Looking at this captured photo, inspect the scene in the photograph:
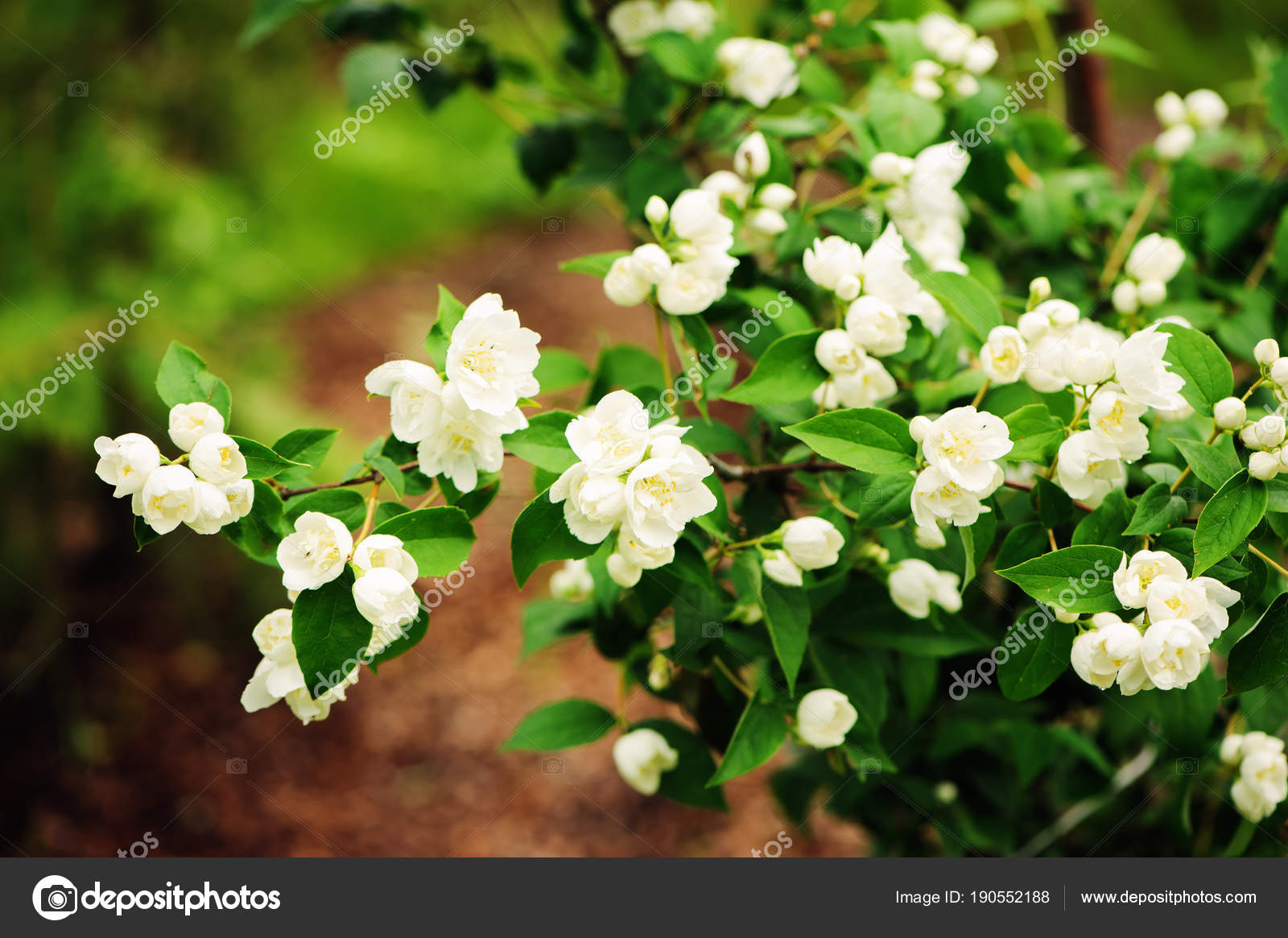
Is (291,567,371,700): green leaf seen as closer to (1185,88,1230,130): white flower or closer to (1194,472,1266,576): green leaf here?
(1194,472,1266,576): green leaf

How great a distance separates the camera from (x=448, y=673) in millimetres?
3594

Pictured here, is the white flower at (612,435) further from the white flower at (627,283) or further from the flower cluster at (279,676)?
the flower cluster at (279,676)

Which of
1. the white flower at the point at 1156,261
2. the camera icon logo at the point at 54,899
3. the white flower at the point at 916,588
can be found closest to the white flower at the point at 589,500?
the white flower at the point at 916,588

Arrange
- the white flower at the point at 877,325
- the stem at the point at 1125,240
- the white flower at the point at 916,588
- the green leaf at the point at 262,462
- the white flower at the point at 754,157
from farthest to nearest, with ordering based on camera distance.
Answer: the stem at the point at 1125,240 < the white flower at the point at 754,157 < the white flower at the point at 916,588 < the white flower at the point at 877,325 < the green leaf at the point at 262,462

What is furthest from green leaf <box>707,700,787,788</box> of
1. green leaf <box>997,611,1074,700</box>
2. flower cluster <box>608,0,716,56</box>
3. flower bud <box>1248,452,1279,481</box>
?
flower cluster <box>608,0,716,56</box>

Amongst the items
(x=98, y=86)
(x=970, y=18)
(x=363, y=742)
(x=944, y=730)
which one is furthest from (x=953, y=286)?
(x=98, y=86)

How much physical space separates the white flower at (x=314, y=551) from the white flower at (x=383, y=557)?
0.04 feet

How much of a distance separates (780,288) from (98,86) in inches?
115

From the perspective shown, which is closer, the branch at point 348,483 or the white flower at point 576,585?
the branch at point 348,483

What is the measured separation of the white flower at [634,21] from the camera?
1631 mm

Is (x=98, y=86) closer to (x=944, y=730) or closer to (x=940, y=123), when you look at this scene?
(x=940, y=123)

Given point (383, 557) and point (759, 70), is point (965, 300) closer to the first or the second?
point (759, 70)

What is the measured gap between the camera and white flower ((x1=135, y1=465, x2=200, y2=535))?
2.82 feet

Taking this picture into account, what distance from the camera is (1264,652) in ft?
3.07
